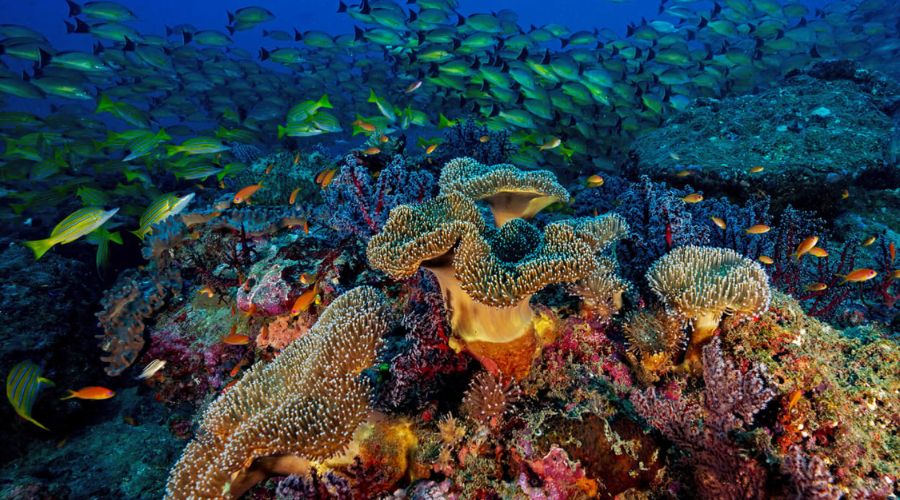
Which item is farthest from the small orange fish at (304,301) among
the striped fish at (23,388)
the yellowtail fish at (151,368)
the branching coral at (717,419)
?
the branching coral at (717,419)

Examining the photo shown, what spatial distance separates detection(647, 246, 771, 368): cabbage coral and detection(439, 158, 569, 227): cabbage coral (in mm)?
1067

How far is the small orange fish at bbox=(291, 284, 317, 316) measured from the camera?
147 inches

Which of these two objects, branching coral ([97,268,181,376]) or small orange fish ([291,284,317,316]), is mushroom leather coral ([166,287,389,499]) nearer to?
small orange fish ([291,284,317,316])

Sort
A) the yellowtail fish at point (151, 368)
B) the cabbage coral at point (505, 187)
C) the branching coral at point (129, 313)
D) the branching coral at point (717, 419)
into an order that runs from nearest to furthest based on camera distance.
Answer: the branching coral at point (717, 419) → the cabbage coral at point (505, 187) → the yellowtail fish at point (151, 368) → the branching coral at point (129, 313)

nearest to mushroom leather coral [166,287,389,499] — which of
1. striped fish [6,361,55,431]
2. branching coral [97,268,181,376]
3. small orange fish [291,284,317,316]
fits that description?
small orange fish [291,284,317,316]

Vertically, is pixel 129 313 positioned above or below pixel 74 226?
below

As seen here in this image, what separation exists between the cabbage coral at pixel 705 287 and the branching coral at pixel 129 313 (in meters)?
5.40

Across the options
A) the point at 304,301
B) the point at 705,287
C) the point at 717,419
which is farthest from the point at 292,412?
the point at 705,287

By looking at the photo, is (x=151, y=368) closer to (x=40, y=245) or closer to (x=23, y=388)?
(x=23, y=388)

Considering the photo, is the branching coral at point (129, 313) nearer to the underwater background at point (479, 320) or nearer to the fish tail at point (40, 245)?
the underwater background at point (479, 320)

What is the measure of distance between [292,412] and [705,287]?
8.72ft

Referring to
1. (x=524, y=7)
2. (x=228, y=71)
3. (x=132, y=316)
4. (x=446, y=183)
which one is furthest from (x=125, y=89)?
(x=524, y=7)

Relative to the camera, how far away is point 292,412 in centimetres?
245

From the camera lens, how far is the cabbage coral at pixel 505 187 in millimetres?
3352
